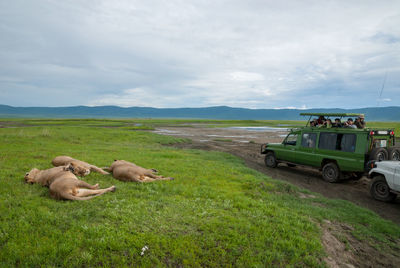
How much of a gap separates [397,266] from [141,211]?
589cm

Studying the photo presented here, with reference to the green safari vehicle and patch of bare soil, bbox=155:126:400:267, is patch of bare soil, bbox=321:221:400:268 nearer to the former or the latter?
patch of bare soil, bbox=155:126:400:267

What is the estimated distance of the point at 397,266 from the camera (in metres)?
4.93

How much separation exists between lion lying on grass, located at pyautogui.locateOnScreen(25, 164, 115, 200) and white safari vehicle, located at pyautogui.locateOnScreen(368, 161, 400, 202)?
9.95m

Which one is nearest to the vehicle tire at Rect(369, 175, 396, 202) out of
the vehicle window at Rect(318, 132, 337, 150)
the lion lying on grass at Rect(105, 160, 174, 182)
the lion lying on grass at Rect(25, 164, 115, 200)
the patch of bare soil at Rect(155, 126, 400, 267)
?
the patch of bare soil at Rect(155, 126, 400, 267)

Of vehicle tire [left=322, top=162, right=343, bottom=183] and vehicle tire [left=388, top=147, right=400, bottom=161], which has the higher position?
vehicle tire [left=388, top=147, right=400, bottom=161]

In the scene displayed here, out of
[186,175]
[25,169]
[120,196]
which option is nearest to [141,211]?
[120,196]

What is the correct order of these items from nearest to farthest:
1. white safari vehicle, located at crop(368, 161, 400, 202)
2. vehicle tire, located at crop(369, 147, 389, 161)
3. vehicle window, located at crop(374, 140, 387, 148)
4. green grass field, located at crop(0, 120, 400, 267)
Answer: green grass field, located at crop(0, 120, 400, 267) < white safari vehicle, located at crop(368, 161, 400, 202) < vehicle tire, located at crop(369, 147, 389, 161) < vehicle window, located at crop(374, 140, 387, 148)

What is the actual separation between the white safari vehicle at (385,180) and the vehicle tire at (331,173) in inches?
89.9

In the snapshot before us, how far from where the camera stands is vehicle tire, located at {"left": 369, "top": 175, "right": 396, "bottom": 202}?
8922 mm

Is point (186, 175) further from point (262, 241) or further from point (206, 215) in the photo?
point (262, 241)

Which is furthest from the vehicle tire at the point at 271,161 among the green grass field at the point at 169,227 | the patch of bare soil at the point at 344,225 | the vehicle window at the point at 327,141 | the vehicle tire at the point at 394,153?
the green grass field at the point at 169,227

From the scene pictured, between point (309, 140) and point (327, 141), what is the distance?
1.06m

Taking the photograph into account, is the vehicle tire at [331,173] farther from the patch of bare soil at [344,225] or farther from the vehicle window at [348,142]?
the vehicle window at [348,142]

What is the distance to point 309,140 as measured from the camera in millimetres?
13359
